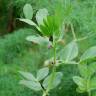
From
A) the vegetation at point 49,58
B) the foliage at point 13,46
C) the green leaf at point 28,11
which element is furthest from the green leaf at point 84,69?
the foliage at point 13,46

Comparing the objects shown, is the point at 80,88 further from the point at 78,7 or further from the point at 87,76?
the point at 78,7

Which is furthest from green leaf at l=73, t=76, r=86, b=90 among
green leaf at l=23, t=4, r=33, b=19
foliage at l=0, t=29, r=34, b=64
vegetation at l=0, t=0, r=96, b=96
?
foliage at l=0, t=29, r=34, b=64

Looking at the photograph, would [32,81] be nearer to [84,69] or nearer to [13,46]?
[84,69]

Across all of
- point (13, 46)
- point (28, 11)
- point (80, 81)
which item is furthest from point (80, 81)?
point (13, 46)

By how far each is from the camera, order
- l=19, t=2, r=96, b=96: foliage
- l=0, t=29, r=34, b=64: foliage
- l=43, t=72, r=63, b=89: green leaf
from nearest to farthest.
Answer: l=19, t=2, r=96, b=96: foliage
l=43, t=72, r=63, b=89: green leaf
l=0, t=29, r=34, b=64: foliage

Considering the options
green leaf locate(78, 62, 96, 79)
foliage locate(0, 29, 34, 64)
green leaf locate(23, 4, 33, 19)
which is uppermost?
green leaf locate(23, 4, 33, 19)

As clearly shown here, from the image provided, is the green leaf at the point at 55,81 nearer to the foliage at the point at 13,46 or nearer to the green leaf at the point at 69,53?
the green leaf at the point at 69,53

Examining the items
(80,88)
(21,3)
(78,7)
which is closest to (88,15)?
(78,7)

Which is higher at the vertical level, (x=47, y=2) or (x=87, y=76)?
(x=47, y=2)

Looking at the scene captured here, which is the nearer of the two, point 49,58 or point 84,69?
point 84,69

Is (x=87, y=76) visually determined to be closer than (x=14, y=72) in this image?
Yes

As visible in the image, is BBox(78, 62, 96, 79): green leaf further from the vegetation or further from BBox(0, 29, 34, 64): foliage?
BBox(0, 29, 34, 64): foliage
